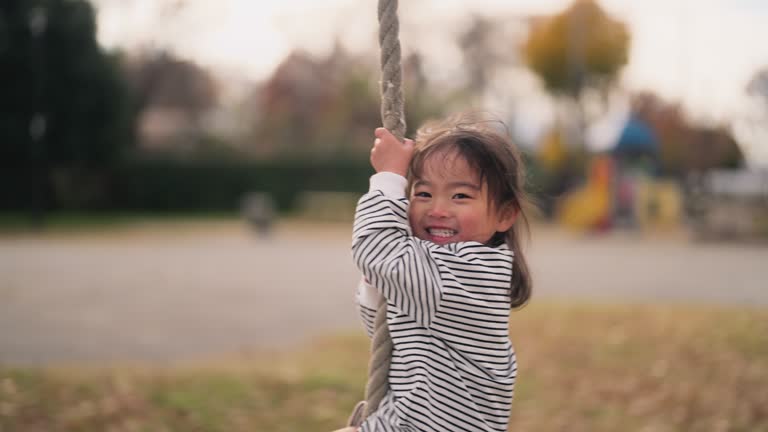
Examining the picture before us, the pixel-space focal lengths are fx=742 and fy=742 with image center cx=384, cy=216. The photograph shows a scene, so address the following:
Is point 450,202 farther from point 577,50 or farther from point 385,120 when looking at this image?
point 577,50

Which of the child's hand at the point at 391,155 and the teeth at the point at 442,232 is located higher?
the child's hand at the point at 391,155

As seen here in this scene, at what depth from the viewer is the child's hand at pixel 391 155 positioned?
2008mm

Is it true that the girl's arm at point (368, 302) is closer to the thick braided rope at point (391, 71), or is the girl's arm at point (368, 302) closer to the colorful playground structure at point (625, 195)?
the thick braided rope at point (391, 71)

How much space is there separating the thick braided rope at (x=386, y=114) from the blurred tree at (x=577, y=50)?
32771 mm

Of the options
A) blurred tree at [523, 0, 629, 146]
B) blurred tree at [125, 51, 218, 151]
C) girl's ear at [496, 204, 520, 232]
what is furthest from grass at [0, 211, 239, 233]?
girl's ear at [496, 204, 520, 232]

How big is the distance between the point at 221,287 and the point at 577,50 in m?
28.2

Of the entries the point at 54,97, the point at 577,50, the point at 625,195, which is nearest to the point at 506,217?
the point at 625,195

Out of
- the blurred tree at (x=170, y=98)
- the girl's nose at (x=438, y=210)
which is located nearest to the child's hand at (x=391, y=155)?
the girl's nose at (x=438, y=210)

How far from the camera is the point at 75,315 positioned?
729 centimetres

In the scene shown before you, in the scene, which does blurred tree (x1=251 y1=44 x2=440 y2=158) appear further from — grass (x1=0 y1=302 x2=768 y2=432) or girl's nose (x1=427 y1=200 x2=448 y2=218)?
girl's nose (x1=427 y1=200 x2=448 y2=218)

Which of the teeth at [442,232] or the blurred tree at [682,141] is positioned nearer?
the teeth at [442,232]

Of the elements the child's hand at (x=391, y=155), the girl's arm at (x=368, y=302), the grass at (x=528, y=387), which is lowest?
the grass at (x=528, y=387)

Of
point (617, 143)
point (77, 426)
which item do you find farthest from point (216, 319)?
point (617, 143)

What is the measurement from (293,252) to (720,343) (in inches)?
367
